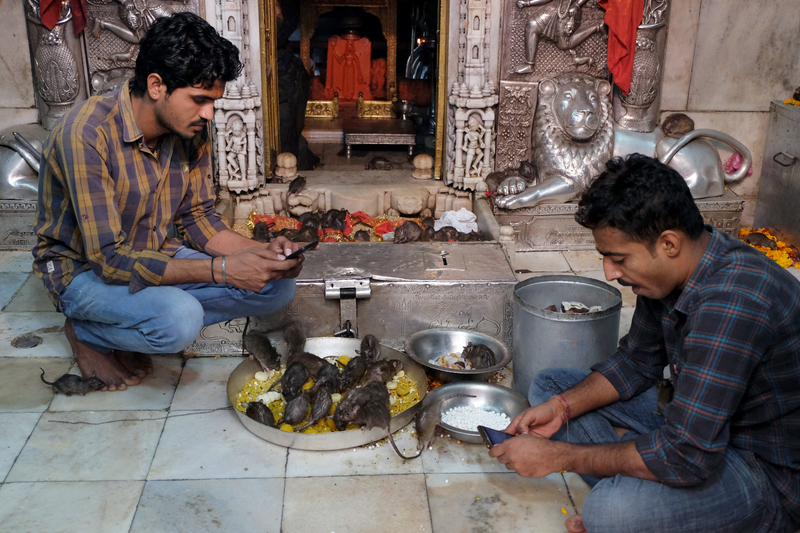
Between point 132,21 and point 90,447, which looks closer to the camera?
point 90,447

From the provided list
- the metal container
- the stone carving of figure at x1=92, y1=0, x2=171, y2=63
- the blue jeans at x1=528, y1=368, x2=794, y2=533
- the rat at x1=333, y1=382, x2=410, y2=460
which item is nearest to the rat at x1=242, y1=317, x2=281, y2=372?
the rat at x1=333, y1=382, x2=410, y2=460

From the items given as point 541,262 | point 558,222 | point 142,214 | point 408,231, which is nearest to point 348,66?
point 558,222

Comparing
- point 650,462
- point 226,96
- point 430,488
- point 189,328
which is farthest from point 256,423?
point 226,96

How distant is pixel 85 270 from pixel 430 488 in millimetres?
2077

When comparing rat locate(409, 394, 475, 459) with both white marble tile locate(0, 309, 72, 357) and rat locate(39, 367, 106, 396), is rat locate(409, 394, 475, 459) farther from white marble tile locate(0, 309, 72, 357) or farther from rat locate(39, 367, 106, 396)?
white marble tile locate(0, 309, 72, 357)

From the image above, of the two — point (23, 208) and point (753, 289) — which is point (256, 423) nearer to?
point (753, 289)

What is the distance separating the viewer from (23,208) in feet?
20.9

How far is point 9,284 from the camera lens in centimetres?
571

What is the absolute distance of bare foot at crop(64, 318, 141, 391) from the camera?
411cm

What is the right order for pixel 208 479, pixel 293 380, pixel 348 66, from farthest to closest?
pixel 348 66, pixel 293 380, pixel 208 479

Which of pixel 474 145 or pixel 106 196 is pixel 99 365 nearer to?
pixel 106 196

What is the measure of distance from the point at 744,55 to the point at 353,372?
545cm

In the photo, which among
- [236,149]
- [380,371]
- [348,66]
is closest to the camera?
[380,371]

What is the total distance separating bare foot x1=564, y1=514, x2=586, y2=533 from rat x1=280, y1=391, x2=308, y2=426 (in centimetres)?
141
